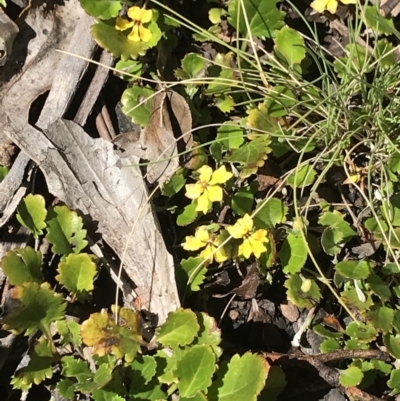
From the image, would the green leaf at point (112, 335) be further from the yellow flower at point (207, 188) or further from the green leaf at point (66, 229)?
the yellow flower at point (207, 188)

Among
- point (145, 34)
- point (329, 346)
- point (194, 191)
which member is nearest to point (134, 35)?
point (145, 34)

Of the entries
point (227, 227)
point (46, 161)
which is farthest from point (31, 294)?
point (227, 227)

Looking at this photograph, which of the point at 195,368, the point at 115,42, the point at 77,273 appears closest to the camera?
the point at 195,368

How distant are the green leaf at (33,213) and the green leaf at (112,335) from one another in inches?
11.3

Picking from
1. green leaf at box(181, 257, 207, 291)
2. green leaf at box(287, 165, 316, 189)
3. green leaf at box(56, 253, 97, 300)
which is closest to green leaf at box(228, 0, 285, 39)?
green leaf at box(287, 165, 316, 189)

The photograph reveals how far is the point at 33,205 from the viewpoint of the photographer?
1590 mm

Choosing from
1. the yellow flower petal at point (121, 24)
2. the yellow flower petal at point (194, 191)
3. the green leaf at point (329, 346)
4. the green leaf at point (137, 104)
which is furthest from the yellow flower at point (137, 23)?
the green leaf at point (329, 346)

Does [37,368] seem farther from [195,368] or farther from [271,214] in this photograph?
[271,214]

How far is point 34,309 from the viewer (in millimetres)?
1493

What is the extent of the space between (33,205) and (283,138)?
67 centimetres

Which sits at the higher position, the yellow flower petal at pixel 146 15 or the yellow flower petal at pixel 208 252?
the yellow flower petal at pixel 146 15

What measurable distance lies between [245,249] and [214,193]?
16 cm

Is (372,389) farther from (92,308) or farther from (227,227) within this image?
(92,308)

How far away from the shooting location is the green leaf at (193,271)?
1583 millimetres
